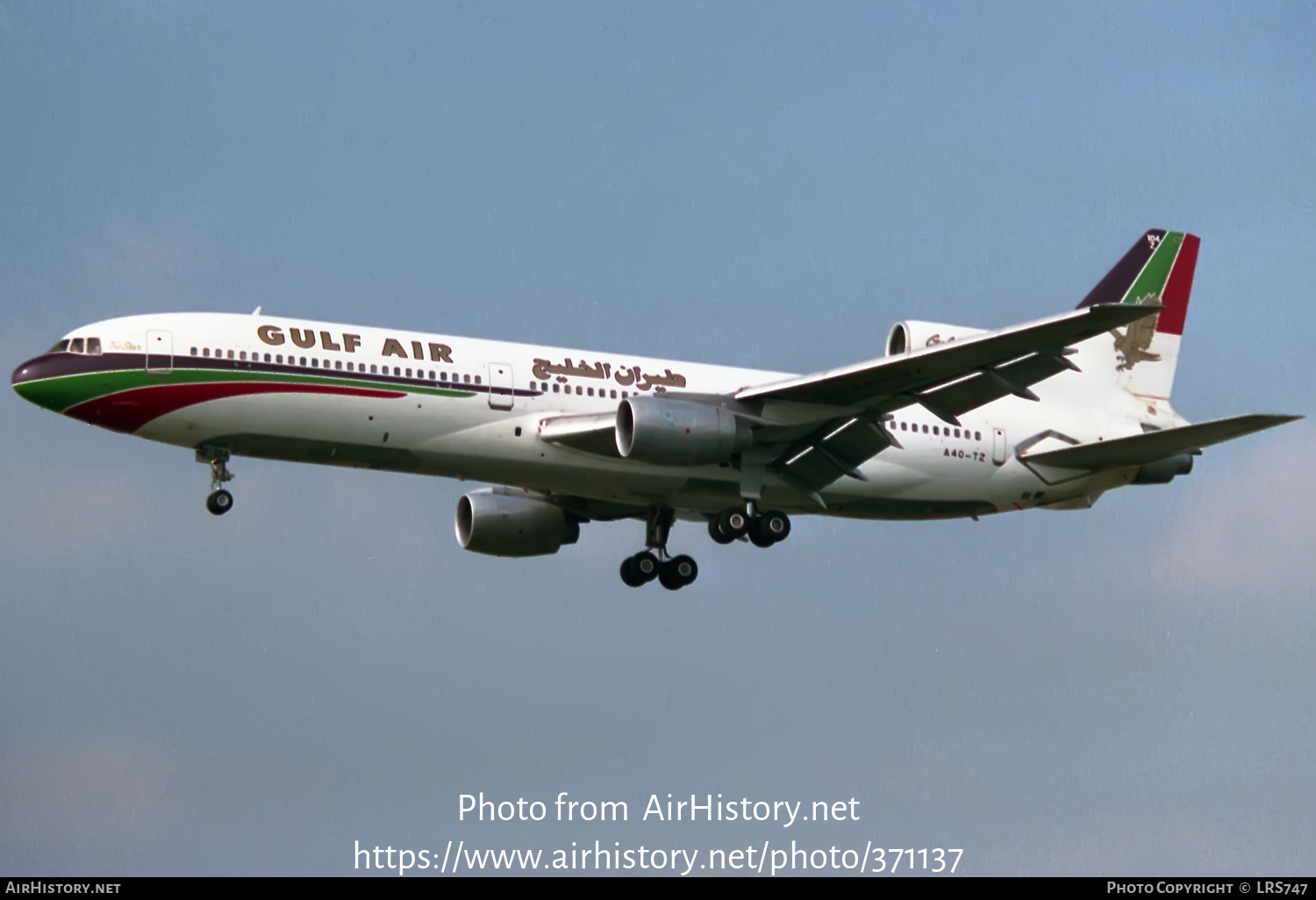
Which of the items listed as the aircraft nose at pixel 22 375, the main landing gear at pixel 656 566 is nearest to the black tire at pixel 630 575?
the main landing gear at pixel 656 566

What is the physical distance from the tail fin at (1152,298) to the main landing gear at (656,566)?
11.8m

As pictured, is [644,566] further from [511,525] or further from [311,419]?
[311,419]

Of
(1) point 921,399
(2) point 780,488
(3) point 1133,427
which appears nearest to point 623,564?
(2) point 780,488

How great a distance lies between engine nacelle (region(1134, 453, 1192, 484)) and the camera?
1932 inches

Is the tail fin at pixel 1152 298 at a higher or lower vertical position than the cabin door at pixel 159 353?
higher

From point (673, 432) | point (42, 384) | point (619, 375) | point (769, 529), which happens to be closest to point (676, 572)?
point (769, 529)

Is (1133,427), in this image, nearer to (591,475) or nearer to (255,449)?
(591,475)

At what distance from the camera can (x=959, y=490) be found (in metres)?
49.0

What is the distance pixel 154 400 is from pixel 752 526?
45.9 feet

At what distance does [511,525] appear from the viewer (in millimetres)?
50531

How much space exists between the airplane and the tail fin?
0.49 meters

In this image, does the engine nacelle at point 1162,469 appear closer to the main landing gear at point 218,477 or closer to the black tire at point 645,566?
the black tire at point 645,566

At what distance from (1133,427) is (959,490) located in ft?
15.9

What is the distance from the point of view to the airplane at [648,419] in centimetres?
4303
